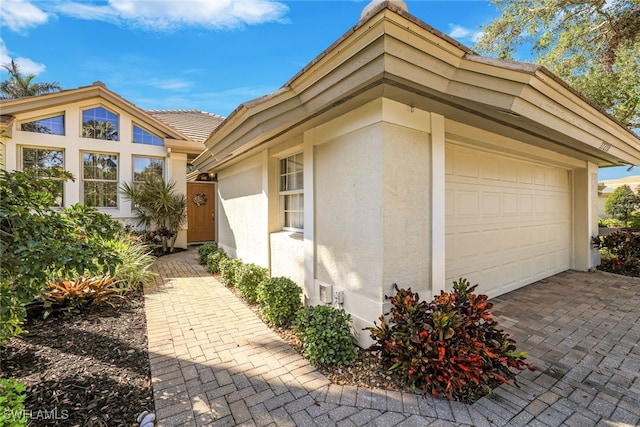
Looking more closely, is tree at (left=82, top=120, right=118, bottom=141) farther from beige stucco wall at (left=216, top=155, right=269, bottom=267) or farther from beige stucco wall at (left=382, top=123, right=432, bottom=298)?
beige stucco wall at (left=382, top=123, right=432, bottom=298)

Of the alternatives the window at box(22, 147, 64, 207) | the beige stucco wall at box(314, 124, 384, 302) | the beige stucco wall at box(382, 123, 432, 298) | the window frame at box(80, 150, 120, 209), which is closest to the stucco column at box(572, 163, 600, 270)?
the beige stucco wall at box(382, 123, 432, 298)

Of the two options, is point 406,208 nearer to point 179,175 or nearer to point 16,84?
point 179,175

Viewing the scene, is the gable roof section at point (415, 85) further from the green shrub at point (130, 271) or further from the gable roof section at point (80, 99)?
the gable roof section at point (80, 99)

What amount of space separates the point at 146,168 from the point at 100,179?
4.81ft

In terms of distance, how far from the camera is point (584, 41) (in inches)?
380

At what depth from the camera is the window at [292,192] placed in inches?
197

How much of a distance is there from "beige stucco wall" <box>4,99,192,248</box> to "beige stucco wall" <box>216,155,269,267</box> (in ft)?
12.1

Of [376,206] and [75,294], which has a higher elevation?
[376,206]

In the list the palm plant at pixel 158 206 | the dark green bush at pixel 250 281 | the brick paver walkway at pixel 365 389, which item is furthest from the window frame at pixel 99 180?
A: the dark green bush at pixel 250 281

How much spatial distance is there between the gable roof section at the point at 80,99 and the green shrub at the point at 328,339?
33.1ft

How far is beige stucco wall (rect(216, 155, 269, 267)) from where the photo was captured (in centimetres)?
577

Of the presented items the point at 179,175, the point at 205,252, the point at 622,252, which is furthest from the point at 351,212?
the point at 179,175

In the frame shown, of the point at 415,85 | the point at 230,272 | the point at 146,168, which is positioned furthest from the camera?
the point at 146,168

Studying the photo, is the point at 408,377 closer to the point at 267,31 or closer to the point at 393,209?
the point at 393,209
